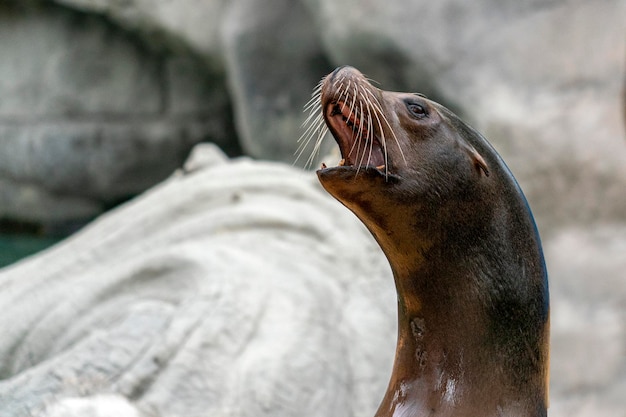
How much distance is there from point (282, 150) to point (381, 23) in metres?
1.22

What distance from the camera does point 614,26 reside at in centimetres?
309

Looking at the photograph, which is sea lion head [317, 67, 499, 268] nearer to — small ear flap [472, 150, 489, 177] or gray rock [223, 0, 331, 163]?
small ear flap [472, 150, 489, 177]

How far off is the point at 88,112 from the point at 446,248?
5.03 m

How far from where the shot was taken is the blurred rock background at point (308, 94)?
3.08m

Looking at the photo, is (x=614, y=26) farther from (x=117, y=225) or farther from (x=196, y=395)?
(x=196, y=395)

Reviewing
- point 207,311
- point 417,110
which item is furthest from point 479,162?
point 207,311

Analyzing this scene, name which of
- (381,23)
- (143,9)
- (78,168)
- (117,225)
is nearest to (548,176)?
(381,23)

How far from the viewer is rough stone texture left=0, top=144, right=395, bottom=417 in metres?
1.45

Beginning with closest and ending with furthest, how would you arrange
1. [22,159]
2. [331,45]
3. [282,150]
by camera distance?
[331,45] → [282,150] → [22,159]

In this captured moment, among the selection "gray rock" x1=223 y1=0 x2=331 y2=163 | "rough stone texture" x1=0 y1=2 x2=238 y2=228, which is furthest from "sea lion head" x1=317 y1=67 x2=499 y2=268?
"rough stone texture" x1=0 y1=2 x2=238 y2=228

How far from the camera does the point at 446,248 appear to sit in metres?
1.15

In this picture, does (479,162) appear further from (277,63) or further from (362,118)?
(277,63)

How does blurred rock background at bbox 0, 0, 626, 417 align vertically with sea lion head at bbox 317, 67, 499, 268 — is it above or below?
above

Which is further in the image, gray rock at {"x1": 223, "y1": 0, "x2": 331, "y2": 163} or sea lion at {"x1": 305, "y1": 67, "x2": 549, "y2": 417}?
gray rock at {"x1": 223, "y1": 0, "x2": 331, "y2": 163}
